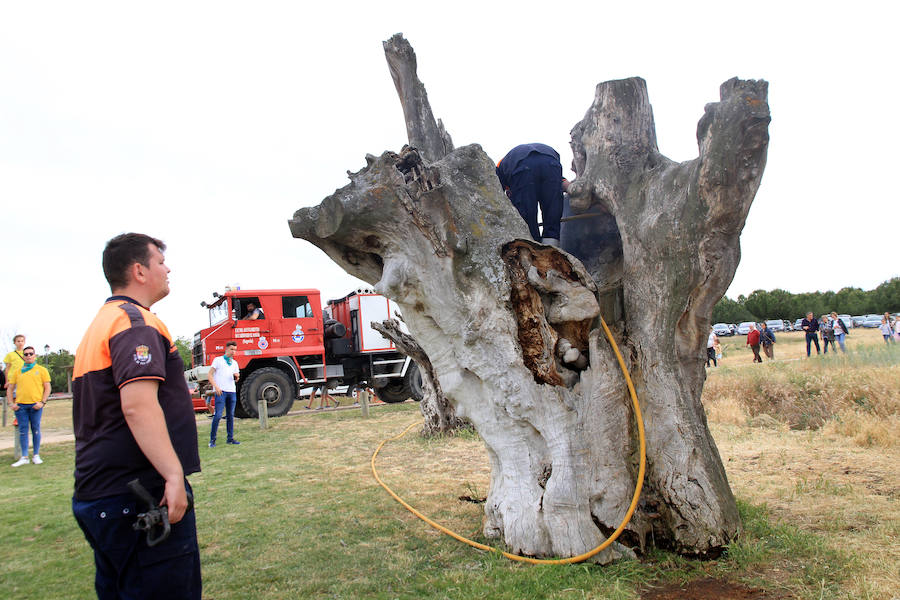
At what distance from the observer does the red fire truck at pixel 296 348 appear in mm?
13219

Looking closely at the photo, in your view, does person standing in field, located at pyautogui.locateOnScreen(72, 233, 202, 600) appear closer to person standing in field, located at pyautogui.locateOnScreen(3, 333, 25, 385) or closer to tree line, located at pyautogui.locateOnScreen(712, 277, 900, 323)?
person standing in field, located at pyautogui.locateOnScreen(3, 333, 25, 385)

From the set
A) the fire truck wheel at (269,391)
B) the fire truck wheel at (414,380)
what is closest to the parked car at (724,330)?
the fire truck wheel at (414,380)

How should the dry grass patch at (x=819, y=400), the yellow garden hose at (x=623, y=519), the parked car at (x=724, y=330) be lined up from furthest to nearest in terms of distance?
1. the parked car at (x=724, y=330)
2. the dry grass patch at (x=819, y=400)
3. the yellow garden hose at (x=623, y=519)

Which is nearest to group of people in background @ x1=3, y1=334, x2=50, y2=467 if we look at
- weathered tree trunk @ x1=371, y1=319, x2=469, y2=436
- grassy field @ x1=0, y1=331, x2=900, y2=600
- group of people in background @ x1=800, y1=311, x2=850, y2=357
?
grassy field @ x1=0, y1=331, x2=900, y2=600

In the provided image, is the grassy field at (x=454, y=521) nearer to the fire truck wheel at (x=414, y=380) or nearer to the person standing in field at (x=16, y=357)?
the person standing in field at (x=16, y=357)

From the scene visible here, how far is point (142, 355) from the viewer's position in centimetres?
202

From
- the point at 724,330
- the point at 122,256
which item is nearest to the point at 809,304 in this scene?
the point at 724,330

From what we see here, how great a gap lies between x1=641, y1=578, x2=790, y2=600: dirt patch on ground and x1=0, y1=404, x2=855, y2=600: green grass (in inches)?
2.7

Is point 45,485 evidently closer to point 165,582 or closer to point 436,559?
point 436,559

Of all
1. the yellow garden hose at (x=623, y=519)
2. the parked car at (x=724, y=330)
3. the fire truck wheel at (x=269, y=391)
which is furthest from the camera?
the parked car at (x=724, y=330)

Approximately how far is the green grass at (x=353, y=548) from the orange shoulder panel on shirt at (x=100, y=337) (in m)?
1.70

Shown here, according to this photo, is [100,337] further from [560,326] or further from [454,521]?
[454,521]

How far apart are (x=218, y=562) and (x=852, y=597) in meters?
3.42

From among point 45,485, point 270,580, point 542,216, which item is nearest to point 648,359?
point 542,216
